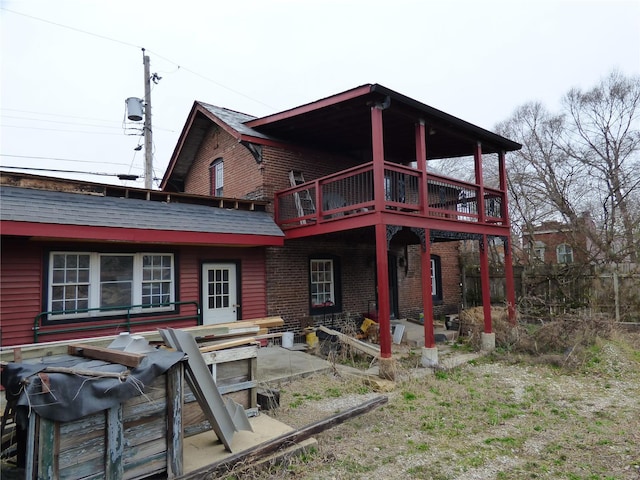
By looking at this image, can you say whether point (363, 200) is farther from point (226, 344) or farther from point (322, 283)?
point (226, 344)

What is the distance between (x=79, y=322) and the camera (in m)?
7.71

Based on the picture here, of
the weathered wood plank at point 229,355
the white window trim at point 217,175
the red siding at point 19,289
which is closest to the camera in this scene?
the weathered wood plank at point 229,355

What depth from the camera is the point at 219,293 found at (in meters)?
9.71

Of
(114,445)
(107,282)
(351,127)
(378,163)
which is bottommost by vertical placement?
(114,445)

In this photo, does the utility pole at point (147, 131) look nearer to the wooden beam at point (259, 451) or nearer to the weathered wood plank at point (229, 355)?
the weathered wood plank at point (229, 355)

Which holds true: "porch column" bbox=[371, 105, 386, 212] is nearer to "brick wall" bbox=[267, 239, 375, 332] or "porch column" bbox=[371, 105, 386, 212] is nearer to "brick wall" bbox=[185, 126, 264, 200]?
"brick wall" bbox=[267, 239, 375, 332]

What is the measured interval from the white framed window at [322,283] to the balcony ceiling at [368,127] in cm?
351

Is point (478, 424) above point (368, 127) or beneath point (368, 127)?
beneath

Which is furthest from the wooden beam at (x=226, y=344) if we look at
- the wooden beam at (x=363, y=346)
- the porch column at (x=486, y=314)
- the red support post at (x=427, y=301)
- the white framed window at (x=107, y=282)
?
the porch column at (x=486, y=314)

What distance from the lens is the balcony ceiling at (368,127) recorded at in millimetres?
8445

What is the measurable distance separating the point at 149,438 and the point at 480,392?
5265 millimetres

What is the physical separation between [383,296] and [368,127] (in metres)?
5.01

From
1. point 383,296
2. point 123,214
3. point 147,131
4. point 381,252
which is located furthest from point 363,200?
point 147,131

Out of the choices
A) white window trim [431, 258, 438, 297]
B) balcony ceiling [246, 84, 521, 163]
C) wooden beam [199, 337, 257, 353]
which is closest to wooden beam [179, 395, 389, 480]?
wooden beam [199, 337, 257, 353]
